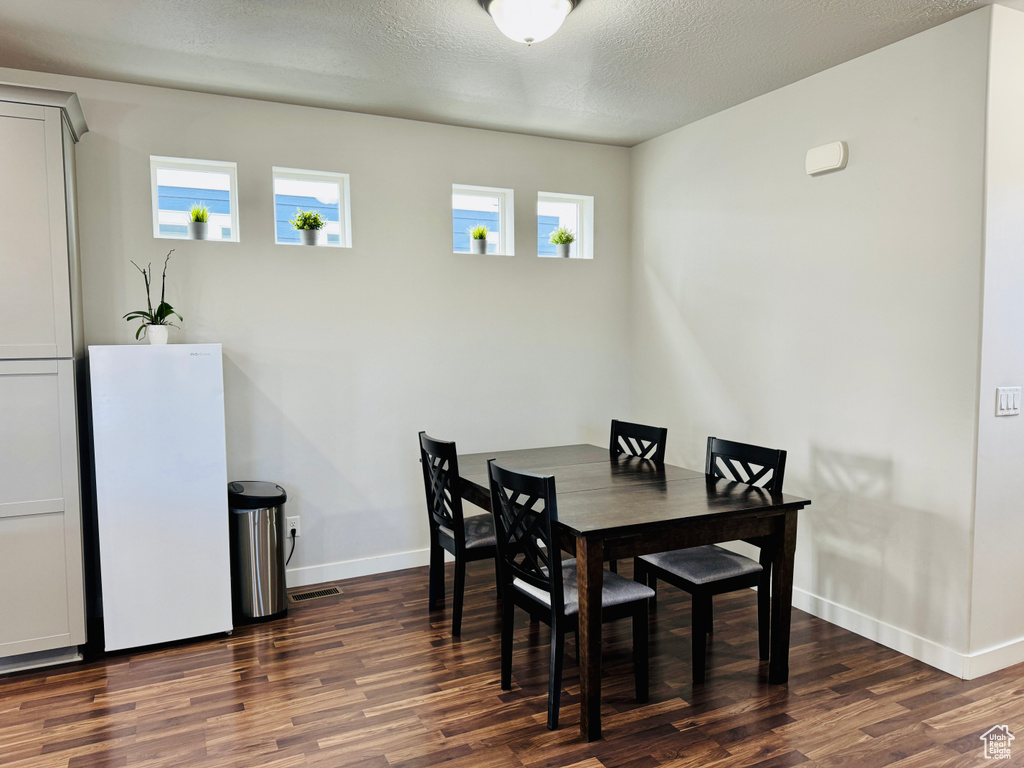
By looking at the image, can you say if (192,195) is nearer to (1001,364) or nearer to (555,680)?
(555,680)

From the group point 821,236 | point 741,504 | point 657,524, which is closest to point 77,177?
point 657,524

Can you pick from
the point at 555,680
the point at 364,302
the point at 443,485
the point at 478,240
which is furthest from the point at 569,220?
the point at 555,680

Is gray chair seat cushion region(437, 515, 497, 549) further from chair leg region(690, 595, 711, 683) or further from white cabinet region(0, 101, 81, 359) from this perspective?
white cabinet region(0, 101, 81, 359)

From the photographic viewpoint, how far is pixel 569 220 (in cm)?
484

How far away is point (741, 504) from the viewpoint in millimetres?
2676

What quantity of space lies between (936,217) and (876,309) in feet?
1.50

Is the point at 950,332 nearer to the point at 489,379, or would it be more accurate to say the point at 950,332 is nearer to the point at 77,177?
the point at 489,379

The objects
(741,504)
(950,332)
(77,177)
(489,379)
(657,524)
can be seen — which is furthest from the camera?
(489,379)

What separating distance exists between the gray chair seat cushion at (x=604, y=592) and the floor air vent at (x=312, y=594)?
1.57m

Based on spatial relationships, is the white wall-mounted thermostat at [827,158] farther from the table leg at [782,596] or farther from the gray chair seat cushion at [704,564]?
the gray chair seat cushion at [704,564]

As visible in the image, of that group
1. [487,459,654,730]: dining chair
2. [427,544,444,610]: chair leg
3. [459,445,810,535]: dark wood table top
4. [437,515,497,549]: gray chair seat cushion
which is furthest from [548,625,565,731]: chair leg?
[427,544,444,610]: chair leg

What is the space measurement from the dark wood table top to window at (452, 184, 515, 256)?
148 cm

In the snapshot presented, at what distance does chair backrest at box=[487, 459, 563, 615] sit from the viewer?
2430 millimetres

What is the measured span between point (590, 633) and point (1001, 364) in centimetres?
199
